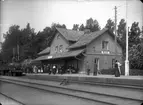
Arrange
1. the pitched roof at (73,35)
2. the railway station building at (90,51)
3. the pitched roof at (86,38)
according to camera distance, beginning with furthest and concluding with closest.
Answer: the pitched roof at (86,38) < the railway station building at (90,51) < the pitched roof at (73,35)

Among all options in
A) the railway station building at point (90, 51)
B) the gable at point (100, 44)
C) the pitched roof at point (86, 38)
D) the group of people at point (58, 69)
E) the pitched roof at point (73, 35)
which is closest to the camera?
the group of people at point (58, 69)

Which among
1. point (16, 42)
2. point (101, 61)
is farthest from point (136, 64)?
point (16, 42)

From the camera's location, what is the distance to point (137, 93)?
8.64m

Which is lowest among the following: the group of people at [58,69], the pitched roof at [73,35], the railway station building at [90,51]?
the group of people at [58,69]

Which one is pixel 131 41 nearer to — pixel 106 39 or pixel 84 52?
pixel 106 39

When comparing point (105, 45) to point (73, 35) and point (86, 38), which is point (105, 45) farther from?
point (73, 35)

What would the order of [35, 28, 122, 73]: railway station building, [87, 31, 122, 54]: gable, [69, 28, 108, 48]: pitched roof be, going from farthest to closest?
1. [87, 31, 122, 54]: gable
2. [69, 28, 108, 48]: pitched roof
3. [35, 28, 122, 73]: railway station building

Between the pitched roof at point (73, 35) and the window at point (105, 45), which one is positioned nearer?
the pitched roof at point (73, 35)

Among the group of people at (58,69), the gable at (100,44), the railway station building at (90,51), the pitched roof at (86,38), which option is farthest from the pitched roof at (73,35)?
the group of people at (58,69)

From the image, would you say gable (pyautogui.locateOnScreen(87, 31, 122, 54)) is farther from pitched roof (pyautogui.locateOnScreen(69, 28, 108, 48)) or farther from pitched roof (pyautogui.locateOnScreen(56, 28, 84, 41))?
pitched roof (pyautogui.locateOnScreen(56, 28, 84, 41))

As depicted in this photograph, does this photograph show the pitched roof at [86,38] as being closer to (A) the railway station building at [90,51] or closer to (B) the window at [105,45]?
(A) the railway station building at [90,51]

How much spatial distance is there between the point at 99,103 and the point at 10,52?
3.42 metres

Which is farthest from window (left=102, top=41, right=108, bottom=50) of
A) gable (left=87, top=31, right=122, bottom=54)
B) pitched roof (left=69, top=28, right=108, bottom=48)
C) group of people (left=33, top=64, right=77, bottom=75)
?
group of people (left=33, top=64, right=77, bottom=75)

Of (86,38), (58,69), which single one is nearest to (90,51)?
(86,38)
